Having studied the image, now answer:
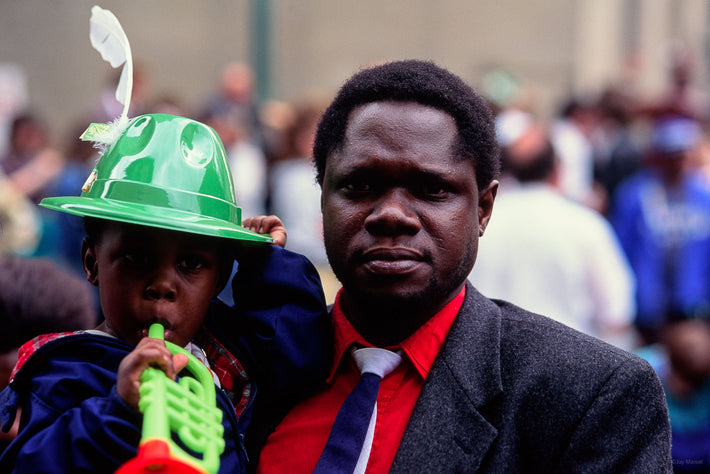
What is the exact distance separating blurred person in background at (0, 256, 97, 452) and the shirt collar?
3.49 ft

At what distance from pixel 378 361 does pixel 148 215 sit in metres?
0.75

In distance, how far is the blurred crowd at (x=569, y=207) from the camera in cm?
565

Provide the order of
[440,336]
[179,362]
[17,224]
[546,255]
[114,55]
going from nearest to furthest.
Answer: [179,362], [440,336], [114,55], [546,255], [17,224]

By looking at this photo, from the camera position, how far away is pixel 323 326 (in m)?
2.93

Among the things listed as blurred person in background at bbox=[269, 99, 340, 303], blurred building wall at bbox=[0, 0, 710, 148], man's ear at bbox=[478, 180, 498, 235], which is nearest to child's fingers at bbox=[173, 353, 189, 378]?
man's ear at bbox=[478, 180, 498, 235]

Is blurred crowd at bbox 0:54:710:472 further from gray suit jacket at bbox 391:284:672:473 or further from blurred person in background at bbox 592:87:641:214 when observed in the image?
gray suit jacket at bbox 391:284:672:473

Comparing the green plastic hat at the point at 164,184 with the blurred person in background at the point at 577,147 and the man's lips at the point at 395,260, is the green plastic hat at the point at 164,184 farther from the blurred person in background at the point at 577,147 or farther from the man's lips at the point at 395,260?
the blurred person in background at the point at 577,147

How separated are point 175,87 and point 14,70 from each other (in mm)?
2072

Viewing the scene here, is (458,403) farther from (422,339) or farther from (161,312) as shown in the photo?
(161,312)

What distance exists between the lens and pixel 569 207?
5754mm

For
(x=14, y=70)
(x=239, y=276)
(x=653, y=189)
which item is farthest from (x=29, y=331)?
(x=14, y=70)

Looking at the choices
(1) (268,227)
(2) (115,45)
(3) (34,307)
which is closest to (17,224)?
(3) (34,307)

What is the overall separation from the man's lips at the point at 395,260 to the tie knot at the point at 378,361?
0.26m

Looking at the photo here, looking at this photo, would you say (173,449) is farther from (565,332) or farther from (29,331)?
(29,331)
